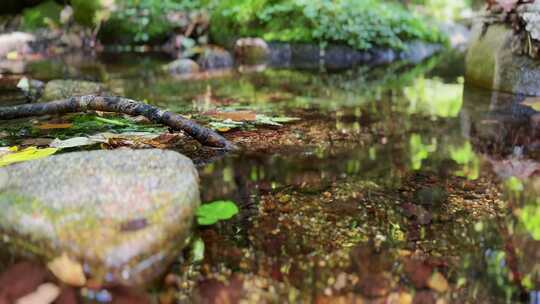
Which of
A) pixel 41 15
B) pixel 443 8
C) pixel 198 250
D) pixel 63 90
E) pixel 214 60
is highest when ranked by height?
pixel 443 8

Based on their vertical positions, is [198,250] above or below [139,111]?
below

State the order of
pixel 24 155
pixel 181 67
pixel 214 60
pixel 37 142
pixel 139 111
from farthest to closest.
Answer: pixel 214 60 < pixel 181 67 < pixel 37 142 < pixel 139 111 < pixel 24 155

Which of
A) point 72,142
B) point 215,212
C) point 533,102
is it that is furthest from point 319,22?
point 215,212

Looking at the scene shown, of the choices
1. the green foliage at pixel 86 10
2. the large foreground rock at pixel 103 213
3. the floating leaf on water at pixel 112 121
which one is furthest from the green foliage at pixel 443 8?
the large foreground rock at pixel 103 213

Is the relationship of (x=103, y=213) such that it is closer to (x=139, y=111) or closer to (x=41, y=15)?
(x=139, y=111)

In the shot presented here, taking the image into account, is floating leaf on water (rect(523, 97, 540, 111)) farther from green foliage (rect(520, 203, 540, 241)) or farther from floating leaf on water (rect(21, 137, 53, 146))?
floating leaf on water (rect(21, 137, 53, 146))

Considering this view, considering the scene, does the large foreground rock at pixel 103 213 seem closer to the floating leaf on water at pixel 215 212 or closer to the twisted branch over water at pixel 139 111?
the floating leaf on water at pixel 215 212
